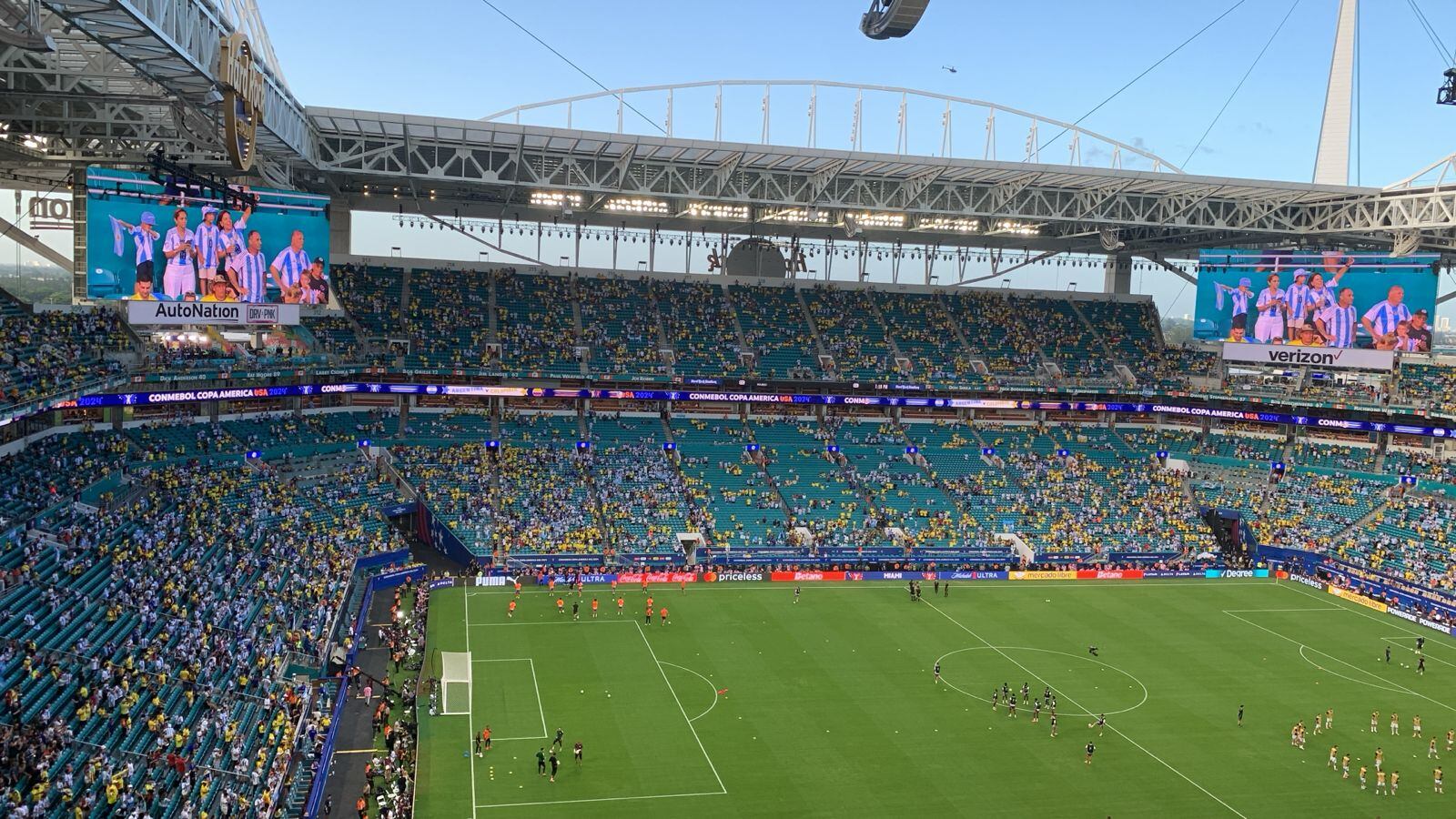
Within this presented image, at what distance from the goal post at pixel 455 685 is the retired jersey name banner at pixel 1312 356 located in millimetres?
48431

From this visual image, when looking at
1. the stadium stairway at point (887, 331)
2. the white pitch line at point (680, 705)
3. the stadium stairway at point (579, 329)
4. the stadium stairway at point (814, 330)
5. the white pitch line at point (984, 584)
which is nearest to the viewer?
the white pitch line at point (680, 705)

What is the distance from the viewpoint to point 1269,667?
42469mm

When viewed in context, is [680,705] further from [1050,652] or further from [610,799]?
[1050,652]

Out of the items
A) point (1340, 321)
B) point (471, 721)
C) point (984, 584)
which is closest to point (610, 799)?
point (471, 721)

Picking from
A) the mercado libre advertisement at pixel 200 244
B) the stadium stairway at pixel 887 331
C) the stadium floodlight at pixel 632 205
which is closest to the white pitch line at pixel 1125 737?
the stadium stairway at pixel 887 331

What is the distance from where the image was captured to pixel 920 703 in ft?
121

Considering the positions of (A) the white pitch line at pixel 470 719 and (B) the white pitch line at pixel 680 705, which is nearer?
(A) the white pitch line at pixel 470 719

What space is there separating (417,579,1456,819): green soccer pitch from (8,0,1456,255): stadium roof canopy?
63.2 ft

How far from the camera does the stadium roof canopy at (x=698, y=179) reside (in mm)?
39125

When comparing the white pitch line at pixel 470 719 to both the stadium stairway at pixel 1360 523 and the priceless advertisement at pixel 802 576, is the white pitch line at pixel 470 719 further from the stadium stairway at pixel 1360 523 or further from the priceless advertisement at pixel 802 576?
the stadium stairway at pixel 1360 523

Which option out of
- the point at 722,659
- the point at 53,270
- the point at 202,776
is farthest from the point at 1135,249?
the point at 53,270

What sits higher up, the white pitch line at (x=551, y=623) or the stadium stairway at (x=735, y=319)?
the stadium stairway at (x=735, y=319)

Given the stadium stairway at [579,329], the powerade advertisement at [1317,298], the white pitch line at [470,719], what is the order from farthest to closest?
the stadium stairway at [579,329] → the powerade advertisement at [1317,298] → the white pitch line at [470,719]

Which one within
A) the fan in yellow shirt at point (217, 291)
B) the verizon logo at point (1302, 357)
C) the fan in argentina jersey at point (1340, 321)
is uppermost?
the fan in argentina jersey at point (1340, 321)
